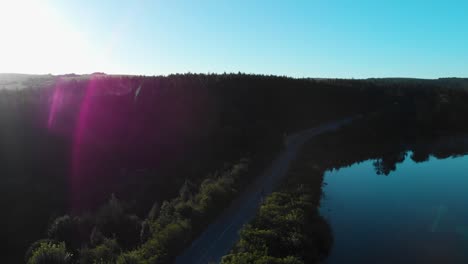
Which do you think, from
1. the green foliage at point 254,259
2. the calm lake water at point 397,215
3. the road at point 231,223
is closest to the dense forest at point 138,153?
the road at point 231,223

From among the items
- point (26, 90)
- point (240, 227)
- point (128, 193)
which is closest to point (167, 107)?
point (26, 90)

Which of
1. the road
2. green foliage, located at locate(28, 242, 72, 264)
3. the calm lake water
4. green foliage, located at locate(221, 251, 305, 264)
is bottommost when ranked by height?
the calm lake water

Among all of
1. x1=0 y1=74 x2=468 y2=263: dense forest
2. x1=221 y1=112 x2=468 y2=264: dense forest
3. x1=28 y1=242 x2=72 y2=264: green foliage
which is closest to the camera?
x1=28 y1=242 x2=72 y2=264: green foliage

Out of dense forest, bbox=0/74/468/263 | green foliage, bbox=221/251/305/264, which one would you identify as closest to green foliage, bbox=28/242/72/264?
dense forest, bbox=0/74/468/263

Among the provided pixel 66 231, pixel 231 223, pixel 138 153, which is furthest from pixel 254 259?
pixel 138 153

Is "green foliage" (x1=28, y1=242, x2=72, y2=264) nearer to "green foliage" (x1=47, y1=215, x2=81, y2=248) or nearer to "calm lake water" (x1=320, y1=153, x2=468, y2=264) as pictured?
"green foliage" (x1=47, y1=215, x2=81, y2=248)

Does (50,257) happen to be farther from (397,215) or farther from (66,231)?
(397,215)

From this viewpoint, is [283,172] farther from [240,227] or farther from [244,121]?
[244,121]
